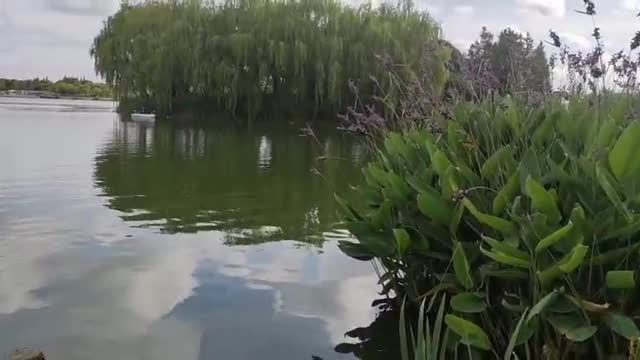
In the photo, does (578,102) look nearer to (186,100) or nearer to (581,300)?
(581,300)

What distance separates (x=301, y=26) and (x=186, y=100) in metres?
6.54

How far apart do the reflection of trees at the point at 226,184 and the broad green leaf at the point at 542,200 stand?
2103 mm

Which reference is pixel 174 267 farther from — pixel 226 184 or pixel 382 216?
pixel 226 184

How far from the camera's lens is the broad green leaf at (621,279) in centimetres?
248

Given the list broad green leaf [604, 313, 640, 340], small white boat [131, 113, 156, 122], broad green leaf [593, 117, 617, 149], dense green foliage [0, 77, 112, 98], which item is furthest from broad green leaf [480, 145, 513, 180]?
dense green foliage [0, 77, 112, 98]

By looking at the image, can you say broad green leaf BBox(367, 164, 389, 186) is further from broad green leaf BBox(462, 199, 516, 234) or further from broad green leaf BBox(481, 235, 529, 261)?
broad green leaf BBox(481, 235, 529, 261)

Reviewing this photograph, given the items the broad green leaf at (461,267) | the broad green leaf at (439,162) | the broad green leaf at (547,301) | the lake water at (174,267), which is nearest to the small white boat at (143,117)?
the lake water at (174,267)

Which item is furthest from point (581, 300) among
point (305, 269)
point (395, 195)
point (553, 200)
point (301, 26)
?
point (301, 26)

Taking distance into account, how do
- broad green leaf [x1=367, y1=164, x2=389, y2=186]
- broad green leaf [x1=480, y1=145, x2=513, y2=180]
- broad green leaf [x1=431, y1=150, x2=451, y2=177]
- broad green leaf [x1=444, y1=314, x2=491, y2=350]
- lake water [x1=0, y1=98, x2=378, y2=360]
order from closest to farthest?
1. broad green leaf [x1=444, y1=314, x2=491, y2=350]
2. broad green leaf [x1=480, y1=145, x2=513, y2=180]
3. broad green leaf [x1=431, y1=150, x2=451, y2=177]
4. broad green leaf [x1=367, y1=164, x2=389, y2=186]
5. lake water [x1=0, y1=98, x2=378, y2=360]

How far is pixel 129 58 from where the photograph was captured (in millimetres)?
30953

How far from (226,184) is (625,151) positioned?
899 centimetres

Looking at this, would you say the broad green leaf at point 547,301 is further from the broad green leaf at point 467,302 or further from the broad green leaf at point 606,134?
the broad green leaf at point 606,134

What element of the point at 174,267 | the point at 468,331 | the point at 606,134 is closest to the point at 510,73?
the point at 606,134

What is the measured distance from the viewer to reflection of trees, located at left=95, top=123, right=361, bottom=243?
772 centimetres
